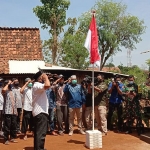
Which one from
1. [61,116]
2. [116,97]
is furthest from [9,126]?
[116,97]

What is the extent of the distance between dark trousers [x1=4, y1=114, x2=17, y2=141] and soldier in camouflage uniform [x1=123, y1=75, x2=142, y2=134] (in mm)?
3501

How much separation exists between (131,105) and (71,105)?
1.92 meters

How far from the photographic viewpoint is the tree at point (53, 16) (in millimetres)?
28000

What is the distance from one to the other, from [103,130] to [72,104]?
1.23 meters

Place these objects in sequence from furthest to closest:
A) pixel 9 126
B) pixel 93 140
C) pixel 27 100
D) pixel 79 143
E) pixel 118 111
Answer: pixel 118 111, pixel 27 100, pixel 9 126, pixel 79 143, pixel 93 140

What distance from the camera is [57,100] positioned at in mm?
9305

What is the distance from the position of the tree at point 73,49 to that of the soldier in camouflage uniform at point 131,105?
1951cm

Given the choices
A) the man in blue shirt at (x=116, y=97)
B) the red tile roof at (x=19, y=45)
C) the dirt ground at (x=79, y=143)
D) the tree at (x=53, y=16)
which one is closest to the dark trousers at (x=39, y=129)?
the dirt ground at (x=79, y=143)

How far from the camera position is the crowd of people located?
8.15 m

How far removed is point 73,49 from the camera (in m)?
28.8

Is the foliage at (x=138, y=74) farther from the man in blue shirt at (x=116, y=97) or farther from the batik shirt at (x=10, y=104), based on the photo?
the batik shirt at (x=10, y=104)

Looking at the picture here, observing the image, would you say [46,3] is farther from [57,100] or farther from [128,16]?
[57,100]

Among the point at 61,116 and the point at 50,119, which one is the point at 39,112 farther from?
the point at 61,116

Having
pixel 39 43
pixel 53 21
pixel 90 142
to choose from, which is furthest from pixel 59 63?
pixel 90 142
